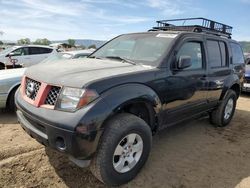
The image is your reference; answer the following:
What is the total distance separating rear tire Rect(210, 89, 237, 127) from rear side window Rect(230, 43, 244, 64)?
77 centimetres

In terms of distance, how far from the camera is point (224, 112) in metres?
5.52

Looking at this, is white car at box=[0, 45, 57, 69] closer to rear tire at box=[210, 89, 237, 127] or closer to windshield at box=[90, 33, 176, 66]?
windshield at box=[90, 33, 176, 66]

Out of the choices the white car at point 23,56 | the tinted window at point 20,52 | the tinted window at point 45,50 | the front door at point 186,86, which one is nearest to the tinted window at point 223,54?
the front door at point 186,86

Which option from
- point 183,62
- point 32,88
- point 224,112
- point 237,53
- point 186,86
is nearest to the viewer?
point 32,88

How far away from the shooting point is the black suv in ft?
8.86

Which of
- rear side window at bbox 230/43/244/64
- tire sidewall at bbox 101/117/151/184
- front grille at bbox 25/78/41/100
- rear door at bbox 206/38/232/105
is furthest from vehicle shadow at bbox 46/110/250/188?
rear side window at bbox 230/43/244/64

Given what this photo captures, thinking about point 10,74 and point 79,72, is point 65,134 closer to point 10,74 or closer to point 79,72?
point 79,72

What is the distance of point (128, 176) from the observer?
3199mm

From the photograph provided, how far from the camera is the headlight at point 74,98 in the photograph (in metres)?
2.70

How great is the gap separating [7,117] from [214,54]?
4291mm

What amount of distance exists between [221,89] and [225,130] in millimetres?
967

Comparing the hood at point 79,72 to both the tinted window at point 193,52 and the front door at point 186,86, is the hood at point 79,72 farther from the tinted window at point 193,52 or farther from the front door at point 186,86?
the tinted window at point 193,52

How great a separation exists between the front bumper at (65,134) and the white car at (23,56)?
33.5 feet

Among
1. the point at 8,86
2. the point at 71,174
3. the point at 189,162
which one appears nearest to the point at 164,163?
the point at 189,162
